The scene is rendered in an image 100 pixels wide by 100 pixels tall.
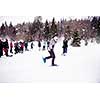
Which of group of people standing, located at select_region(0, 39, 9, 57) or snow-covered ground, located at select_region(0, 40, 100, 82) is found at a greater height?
group of people standing, located at select_region(0, 39, 9, 57)

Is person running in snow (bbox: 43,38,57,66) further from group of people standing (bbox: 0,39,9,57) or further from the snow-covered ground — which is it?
group of people standing (bbox: 0,39,9,57)

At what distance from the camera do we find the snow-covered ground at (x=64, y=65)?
318 centimetres

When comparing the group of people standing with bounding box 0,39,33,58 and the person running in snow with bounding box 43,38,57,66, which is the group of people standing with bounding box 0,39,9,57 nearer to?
the group of people standing with bounding box 0,39,33,58

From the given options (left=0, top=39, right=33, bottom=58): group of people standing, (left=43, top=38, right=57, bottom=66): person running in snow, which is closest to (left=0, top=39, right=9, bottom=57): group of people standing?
(left=0, top=39, right=33, bottom=58): group of people standing

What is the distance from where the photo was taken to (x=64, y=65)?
3.19 metres

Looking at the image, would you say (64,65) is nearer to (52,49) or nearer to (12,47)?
(52,49)

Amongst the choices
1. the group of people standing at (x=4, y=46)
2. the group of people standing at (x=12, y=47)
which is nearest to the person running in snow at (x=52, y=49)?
the group of people standing at (x=12, y=47)

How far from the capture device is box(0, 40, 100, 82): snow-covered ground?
3.18m

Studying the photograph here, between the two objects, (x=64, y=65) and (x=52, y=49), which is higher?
(x=52, y=49)

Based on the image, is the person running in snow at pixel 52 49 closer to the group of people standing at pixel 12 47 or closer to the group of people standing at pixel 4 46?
the group of people standing at pixel 12 47

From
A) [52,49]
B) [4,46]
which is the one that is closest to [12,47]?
[4,46]

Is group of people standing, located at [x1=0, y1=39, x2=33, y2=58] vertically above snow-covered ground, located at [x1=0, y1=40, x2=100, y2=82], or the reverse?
group of people standing, located at [x1=0, y1=39, x2=33, y2=58]

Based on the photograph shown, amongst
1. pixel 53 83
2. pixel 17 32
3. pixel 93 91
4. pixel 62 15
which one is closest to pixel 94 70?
pixel 93 91

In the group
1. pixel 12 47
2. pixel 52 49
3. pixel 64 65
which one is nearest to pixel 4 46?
pixel 12 47
